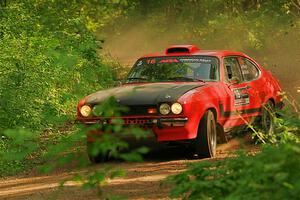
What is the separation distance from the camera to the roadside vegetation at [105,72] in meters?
5.27

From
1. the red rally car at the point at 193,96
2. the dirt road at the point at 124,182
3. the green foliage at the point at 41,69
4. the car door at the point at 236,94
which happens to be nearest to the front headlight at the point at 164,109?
the red rally car at the point at 193,96

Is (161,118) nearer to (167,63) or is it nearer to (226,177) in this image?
(167,63)

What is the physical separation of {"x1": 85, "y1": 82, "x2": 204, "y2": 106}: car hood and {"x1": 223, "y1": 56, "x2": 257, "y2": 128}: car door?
782mm

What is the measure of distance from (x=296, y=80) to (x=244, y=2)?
12339 mm

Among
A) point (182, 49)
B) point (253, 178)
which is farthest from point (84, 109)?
point (253, 178)

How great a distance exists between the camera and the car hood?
10109mm

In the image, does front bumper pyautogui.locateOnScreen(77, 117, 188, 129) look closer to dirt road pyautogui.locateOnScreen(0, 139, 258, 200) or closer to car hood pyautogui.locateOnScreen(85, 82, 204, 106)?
car hood pyautogui.locateOnScreen(85, 82, 204, 106)

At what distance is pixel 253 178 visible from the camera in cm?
511

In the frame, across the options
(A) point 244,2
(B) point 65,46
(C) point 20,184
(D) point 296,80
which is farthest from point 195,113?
(A) point 244,2

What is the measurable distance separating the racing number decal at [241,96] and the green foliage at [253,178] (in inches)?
211

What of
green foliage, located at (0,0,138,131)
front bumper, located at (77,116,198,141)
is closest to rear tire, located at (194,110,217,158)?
front bumper, located at (77,116,198,141)

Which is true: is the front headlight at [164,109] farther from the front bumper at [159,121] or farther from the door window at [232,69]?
the door window at [232,69]

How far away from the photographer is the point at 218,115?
1097 centimetres

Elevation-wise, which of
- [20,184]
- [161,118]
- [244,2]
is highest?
[244,2]
